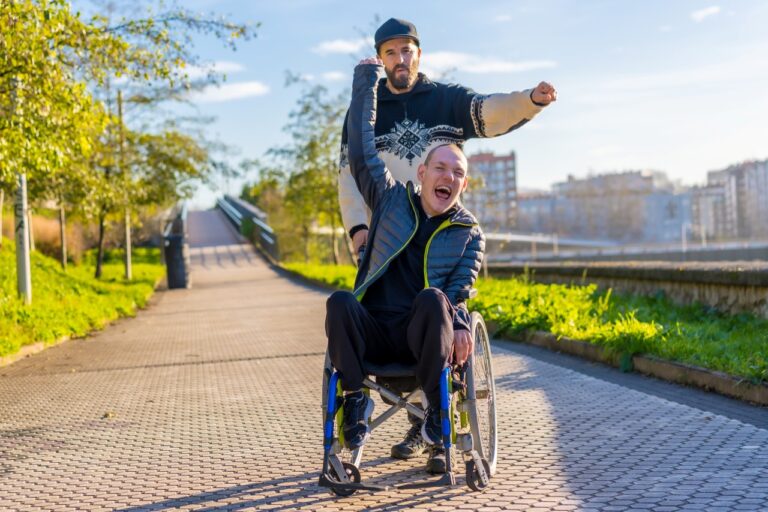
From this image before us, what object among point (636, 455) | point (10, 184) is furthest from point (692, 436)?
point (10, 184)

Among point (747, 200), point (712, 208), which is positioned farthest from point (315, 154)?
point (712, 208)

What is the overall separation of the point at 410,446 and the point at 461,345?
3.49 feet

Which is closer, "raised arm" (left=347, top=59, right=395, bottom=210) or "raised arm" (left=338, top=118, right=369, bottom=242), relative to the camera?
"raised arm" (left=347, top=59, right=395, bottom=210)

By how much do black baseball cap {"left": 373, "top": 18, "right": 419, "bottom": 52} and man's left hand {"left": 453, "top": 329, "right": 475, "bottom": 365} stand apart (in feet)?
5.16

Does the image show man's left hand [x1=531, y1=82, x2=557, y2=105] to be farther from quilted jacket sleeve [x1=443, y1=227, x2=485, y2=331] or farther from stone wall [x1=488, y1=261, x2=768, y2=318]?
stone wall [x1=488, y1=261, x2=768, y2=318]

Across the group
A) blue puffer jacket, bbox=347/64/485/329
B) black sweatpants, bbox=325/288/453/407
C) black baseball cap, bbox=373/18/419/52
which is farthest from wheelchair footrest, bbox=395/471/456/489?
black baseball cap, bbox=373/18/419/52

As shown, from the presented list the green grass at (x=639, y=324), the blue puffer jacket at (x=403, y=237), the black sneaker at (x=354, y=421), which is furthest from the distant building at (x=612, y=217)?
the black sneaker at (x=354, y=421)

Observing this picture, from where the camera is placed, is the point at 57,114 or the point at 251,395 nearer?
the point at 251,395

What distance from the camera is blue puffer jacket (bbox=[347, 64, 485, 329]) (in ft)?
13.7

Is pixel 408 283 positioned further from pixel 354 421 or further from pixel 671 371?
pixel 671 371

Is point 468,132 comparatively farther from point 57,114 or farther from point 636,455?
point 57,114

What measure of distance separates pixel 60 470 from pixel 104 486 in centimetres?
55

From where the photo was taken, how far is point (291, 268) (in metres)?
Answer: 32.8

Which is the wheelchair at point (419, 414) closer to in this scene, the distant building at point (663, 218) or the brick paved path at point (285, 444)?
the brick paved path at point (285, 444)
